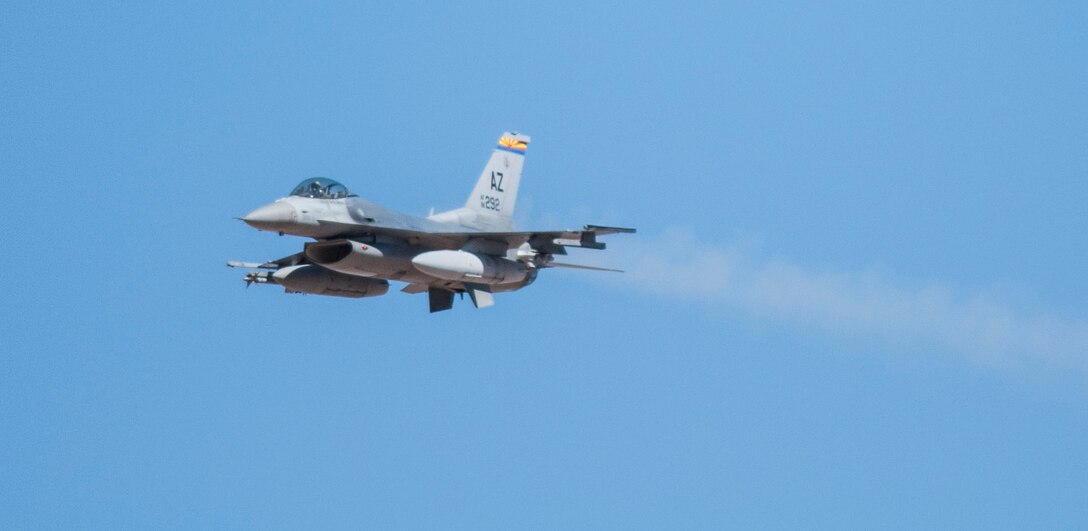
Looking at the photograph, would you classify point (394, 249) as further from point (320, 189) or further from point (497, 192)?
point (497, 192)

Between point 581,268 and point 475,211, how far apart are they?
127 inches

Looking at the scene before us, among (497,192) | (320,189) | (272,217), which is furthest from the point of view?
(497,192)

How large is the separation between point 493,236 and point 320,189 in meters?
3.60

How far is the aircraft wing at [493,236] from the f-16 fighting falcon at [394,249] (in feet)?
0.06

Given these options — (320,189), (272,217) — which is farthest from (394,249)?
(272,217)

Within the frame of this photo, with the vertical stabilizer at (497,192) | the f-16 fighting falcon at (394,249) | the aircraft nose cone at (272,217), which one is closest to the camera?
the aircraft nose cone at (272,217)

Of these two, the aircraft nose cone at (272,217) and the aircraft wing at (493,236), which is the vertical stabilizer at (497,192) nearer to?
the aircraft wing at (493,236)

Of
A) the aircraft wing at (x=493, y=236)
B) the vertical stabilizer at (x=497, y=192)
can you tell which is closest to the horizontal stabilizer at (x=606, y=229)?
the aircraft wing at (x=493, y=236)

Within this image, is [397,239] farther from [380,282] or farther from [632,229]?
[632,229]

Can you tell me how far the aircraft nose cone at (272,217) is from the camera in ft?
107

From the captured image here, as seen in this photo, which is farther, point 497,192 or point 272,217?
point 497,192

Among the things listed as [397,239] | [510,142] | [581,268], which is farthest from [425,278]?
[510,142]

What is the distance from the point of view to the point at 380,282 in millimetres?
36469

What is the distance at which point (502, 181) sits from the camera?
38625 millimetres
